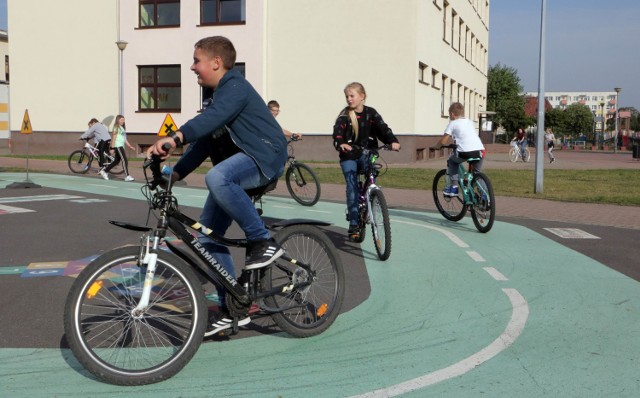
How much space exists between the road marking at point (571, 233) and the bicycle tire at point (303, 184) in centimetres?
424

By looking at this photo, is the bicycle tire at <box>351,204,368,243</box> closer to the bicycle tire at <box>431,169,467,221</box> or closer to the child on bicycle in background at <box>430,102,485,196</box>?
the child on bicycle in background at <box>430,102,485,196</box>

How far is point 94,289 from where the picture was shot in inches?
140

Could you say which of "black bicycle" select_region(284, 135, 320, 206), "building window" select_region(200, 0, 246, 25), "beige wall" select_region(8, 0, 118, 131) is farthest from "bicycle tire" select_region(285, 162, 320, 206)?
"beige wall" select_region(8, 0, 118, 131)

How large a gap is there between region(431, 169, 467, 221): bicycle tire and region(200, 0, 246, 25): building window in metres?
21.1

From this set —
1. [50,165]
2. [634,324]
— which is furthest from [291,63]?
[634,324]

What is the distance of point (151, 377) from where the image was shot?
11.9 feet

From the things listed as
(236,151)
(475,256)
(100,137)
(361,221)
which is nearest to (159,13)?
(100,137)

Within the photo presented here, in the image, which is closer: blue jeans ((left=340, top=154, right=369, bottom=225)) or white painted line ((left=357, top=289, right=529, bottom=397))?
white painted line ((left=357, top=289, right=529, bottom=397))

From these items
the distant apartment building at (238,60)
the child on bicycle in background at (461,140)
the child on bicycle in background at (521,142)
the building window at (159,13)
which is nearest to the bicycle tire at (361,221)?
the child on bicycle in background at (461,140)

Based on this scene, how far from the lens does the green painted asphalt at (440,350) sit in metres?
A: 3.61

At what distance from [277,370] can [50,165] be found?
73.5 ft

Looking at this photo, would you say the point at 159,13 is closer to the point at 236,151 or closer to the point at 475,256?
the point at 475,256

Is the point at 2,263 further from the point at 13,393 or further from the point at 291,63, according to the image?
the point at 291,63

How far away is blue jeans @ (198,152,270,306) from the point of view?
410cm
